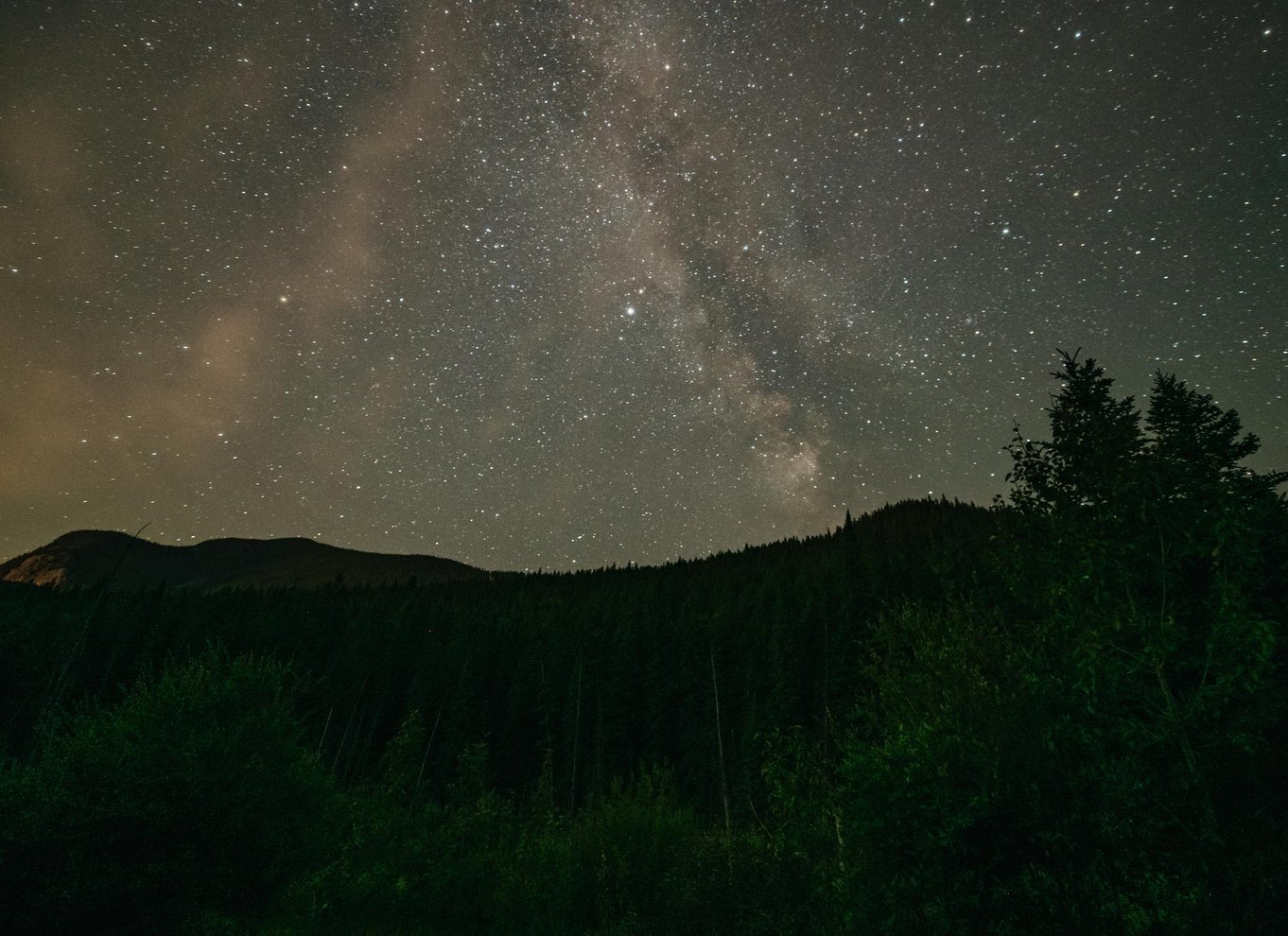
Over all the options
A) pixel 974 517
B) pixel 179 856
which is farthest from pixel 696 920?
pixel 974 517

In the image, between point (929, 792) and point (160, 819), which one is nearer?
point (929, 792)

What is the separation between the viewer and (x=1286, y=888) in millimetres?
6902

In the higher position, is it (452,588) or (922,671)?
(452,588)

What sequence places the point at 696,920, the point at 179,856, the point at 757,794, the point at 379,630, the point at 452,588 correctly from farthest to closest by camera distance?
the point at 452,588 < the point at 379,630 < the point at 757,794 < the point at 179,856 < the point at 696,920

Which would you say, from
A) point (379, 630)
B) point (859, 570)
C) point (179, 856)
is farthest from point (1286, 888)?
point (379, 630)

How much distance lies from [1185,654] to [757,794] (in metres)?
52.7

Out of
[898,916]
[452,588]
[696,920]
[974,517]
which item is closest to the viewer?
[898,916]

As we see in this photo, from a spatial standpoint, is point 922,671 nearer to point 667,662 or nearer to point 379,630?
point 667,662

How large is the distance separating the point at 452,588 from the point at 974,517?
144 metres

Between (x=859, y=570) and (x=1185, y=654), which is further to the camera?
(x=859, y=570)

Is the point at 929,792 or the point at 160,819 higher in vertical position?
the point at 929,792

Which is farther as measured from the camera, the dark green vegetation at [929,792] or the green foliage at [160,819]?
the green foliage at [160,819]

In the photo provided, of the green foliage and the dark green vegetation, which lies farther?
the green foliage

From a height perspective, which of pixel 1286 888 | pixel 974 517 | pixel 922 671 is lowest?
pixel 1286 888
